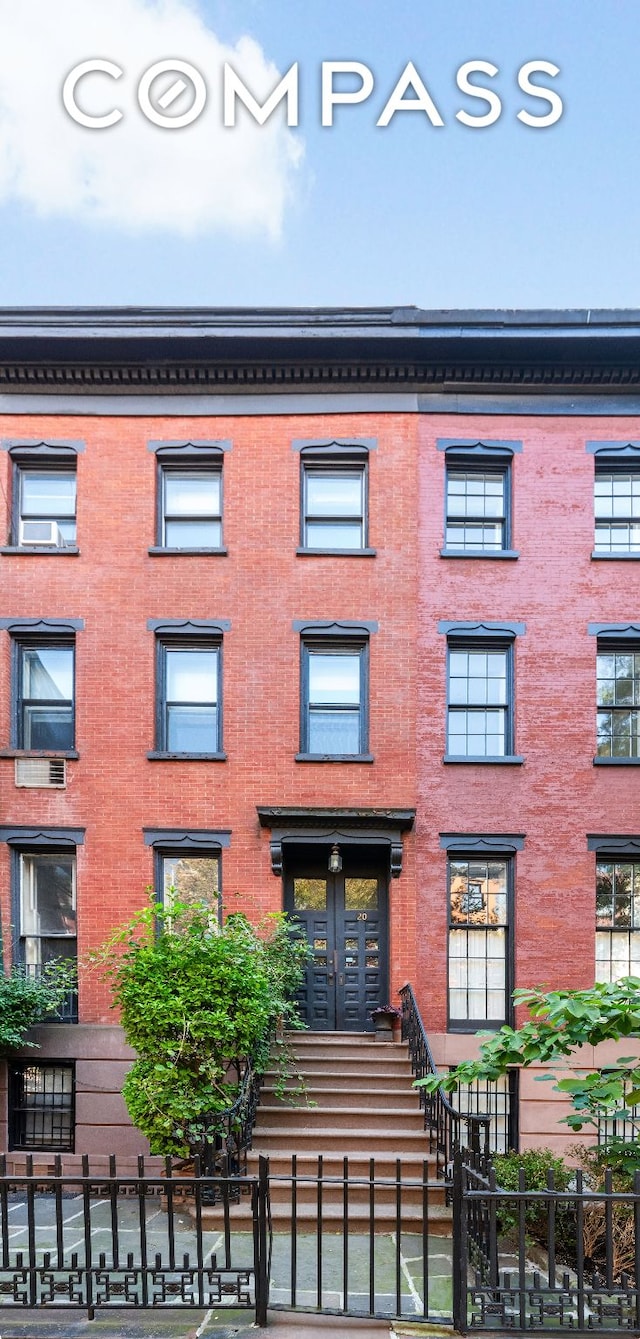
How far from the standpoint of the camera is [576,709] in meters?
12.6

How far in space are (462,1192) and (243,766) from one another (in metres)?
7.09

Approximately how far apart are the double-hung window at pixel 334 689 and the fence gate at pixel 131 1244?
5.98 metres

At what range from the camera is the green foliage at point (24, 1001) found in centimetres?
1123

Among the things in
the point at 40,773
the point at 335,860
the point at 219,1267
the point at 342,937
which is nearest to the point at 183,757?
the point at 40,773

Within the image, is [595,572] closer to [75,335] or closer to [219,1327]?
[75,335]

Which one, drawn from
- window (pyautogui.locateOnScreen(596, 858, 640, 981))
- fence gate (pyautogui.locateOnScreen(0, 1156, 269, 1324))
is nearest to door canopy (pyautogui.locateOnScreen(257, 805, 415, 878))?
window (pyautogui.locateOnScreen(596, 858, 640, 981))

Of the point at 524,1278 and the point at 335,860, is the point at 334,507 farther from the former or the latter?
the point at 524,1278

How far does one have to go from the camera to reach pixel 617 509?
1316 cm

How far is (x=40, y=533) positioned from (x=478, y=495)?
23.1ft

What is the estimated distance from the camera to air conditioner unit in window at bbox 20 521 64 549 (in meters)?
13.2

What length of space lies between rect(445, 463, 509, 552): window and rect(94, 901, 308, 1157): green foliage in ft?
22.8

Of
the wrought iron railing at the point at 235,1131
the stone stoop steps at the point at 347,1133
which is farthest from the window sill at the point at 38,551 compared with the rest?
the stone stoop steps at the point at 347,1133

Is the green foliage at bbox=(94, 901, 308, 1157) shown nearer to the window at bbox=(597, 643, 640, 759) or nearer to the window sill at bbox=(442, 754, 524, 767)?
the window sill at bbox=(442, 754, 524, 767)

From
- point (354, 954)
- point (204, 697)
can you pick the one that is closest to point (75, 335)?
point (204, 697)
